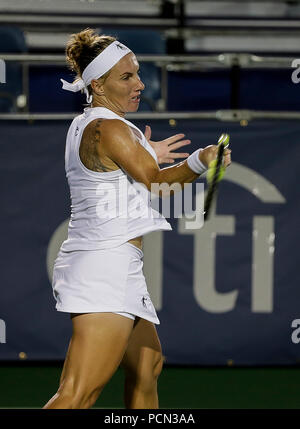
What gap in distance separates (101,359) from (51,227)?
3300 millimetres

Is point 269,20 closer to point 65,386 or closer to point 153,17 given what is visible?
point 153,17

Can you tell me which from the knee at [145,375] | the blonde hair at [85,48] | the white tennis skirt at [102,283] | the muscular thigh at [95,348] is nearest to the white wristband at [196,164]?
the white tennis skirt at [102,283]

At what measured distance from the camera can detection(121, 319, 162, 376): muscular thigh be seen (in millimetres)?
3770

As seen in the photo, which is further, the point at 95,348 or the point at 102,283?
the point at 102,283

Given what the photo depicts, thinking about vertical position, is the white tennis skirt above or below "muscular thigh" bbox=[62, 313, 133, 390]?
above

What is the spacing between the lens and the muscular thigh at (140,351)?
12.4ft

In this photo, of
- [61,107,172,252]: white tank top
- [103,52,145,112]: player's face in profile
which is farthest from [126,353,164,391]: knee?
[103,52,145,112]: player's face in profile

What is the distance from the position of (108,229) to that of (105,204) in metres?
0.10

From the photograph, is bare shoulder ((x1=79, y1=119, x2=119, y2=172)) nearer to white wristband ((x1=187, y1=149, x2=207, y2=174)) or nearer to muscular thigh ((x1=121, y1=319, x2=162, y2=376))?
white wristband ((x1=187, y1=149, x2=207, y2=174))

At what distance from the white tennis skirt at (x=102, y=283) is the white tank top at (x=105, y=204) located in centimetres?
4

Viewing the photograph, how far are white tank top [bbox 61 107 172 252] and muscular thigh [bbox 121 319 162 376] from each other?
44 cm

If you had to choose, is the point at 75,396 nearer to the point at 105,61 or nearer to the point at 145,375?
the point at 145,375

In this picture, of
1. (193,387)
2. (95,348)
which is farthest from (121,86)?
(193,387)

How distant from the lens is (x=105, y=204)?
357 centimetres
